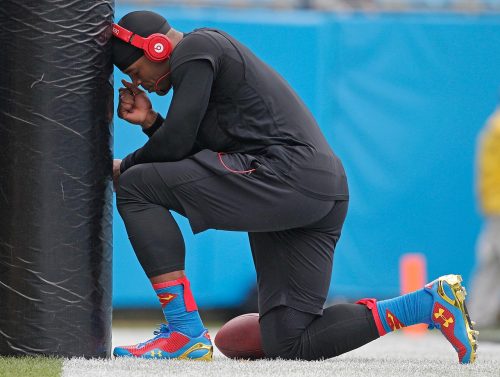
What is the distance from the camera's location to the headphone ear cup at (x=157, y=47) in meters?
4.02

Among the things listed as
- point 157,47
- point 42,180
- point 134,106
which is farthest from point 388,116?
point 42,180

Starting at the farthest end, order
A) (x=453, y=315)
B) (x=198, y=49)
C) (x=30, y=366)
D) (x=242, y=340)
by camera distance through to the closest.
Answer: (x=242, y=340), (x=453, y=315), (x=198, y=49), (x=30, y=366)

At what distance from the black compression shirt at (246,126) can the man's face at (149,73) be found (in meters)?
0.13

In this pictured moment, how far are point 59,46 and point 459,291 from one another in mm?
1668

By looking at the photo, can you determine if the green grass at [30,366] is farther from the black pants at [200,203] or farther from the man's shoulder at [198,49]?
the man's shoulder at [198,49]

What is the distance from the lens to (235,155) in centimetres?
405

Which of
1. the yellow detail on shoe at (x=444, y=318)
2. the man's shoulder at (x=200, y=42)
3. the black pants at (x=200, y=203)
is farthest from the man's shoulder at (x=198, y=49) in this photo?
the yellow detail on shoe at (x=444, y=318)

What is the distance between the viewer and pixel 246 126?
407 centimetres

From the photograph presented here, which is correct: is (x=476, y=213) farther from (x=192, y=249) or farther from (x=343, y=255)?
(x=192, y=249)

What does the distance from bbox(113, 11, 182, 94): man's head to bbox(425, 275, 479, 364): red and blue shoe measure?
1.24 m

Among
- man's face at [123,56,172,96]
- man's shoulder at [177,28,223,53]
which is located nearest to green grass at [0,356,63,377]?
man's face at [123,56,172,96]

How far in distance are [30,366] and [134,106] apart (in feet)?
3.54

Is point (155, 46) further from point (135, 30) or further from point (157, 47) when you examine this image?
point (135, 30)

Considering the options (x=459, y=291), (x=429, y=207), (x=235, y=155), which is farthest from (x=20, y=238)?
(x=429, y=207)
